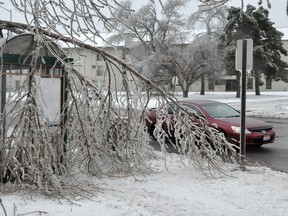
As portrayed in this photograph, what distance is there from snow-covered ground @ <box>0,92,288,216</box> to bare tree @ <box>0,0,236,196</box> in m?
0.32

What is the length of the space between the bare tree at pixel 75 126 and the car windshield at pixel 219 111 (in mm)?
3884

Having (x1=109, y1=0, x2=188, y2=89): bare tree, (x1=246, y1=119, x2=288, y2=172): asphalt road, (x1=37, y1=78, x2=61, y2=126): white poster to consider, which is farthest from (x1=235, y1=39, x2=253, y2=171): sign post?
(x1=109, y1=0, x2=188, y2=89): bare tree

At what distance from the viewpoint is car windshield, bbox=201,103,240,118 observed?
12.1m

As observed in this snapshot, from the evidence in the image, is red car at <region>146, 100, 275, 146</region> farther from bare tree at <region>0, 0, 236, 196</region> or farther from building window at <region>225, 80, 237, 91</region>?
building window at <region>225, 80, 237, 91</region>

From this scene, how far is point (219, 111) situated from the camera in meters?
12.4

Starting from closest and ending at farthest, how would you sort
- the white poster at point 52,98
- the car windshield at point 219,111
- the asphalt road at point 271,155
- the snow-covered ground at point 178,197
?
the snow-covered ground at point 178,197, the white poster at point 52,98, the asphalt road at point 271,155, the car windshield at point 219,111

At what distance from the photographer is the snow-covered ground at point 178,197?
532 cm

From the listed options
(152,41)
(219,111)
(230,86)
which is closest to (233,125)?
(219,111)

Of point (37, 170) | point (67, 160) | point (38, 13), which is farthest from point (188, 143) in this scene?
point (38, 13)

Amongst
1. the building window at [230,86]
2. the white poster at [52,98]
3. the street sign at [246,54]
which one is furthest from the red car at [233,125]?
the building window at [230,86]

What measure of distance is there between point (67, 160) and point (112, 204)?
68.6 inches

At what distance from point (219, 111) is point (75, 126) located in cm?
633

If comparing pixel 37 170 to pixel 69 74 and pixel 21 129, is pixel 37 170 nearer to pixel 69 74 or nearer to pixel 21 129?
pixel 21 129

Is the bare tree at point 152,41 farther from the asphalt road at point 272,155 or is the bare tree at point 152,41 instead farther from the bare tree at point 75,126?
the bare tree at point 75,126
